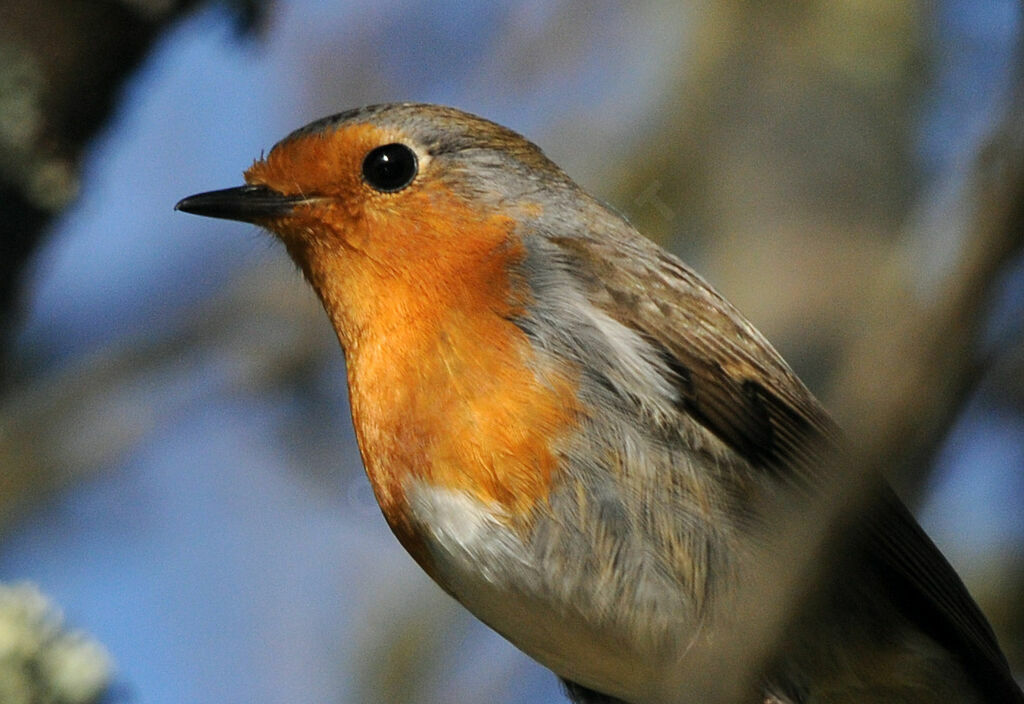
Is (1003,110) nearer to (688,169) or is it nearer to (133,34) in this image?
(133,34)

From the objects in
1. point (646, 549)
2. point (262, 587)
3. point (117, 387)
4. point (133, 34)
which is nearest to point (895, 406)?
point (646, 549)

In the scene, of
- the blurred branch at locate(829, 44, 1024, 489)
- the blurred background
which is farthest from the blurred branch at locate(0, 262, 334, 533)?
the blurred branch at locate(829, 44, 1024, 489)

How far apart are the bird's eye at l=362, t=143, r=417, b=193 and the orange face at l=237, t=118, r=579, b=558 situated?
0.06ft

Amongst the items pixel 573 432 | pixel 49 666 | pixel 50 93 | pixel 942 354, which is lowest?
pixel 942 354

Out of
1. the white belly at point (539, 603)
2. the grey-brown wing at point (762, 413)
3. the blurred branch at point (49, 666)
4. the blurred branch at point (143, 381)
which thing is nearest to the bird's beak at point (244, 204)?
the grey-brown wing at point (762, 413)

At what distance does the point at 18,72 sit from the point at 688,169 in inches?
127

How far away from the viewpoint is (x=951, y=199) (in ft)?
7.36

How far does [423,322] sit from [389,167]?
0.63m

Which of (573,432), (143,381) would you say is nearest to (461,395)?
(573,432)

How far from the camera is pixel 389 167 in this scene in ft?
12.5

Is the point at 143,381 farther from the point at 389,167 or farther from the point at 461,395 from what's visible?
the point at 461,395

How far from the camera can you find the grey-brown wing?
3.42 m

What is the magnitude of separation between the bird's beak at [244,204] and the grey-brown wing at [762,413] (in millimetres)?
889

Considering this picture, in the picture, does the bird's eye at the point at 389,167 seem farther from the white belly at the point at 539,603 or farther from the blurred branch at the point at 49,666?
the blurred branch at the point at 49,666
